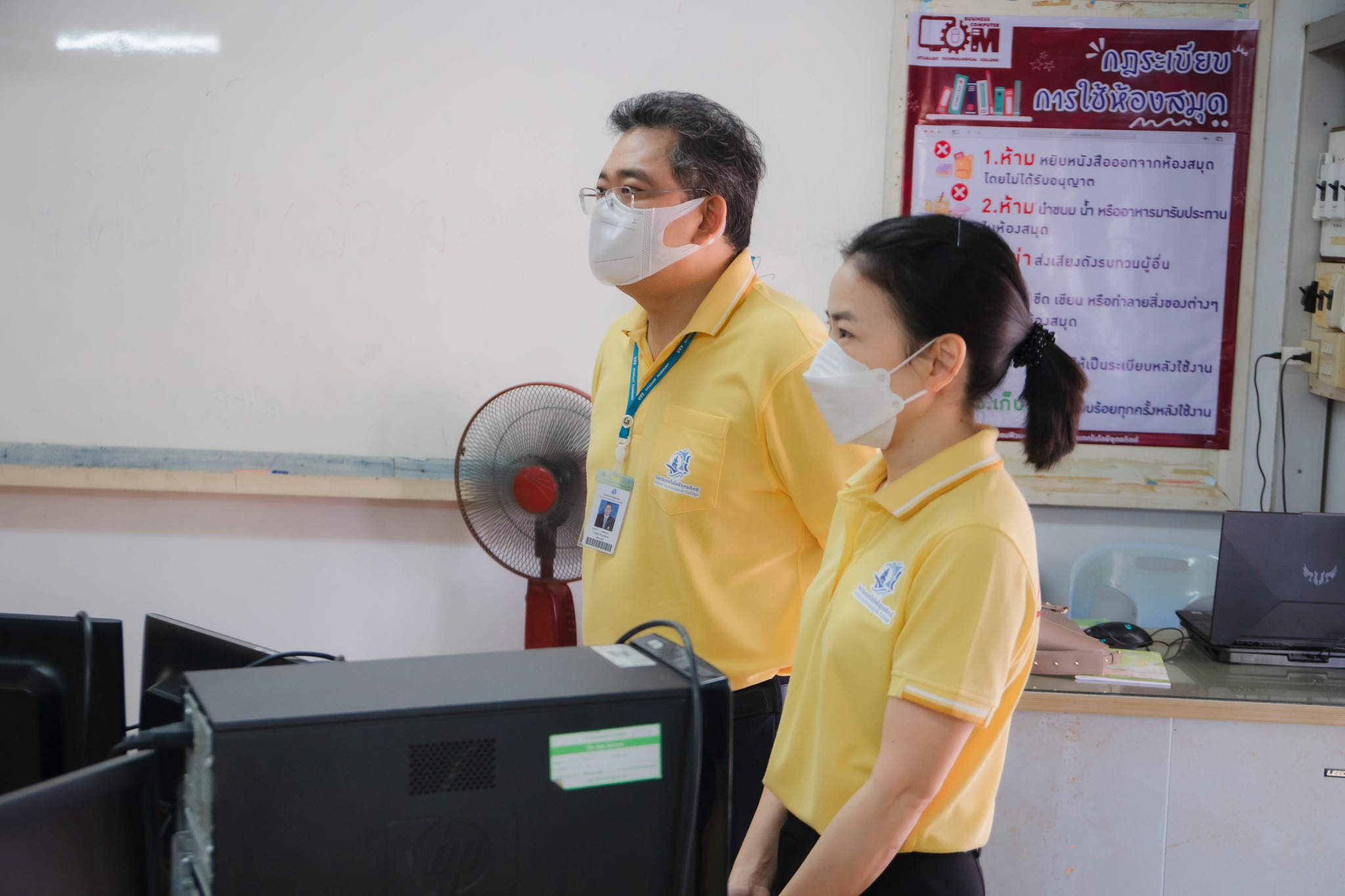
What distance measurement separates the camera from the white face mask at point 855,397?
4.00ft

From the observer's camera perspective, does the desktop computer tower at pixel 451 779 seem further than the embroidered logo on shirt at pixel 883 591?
No

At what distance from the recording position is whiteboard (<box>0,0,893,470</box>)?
281 centimetres

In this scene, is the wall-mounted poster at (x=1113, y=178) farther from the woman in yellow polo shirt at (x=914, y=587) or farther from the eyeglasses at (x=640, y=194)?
the woman in yellow polo shirt at (x=914, y=587)

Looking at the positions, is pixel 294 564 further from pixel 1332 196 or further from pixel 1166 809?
pixel 1332 196

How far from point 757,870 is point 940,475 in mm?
550

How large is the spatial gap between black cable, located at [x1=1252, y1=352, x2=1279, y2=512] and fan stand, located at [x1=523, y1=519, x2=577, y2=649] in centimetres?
195

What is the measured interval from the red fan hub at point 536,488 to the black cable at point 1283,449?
202cm

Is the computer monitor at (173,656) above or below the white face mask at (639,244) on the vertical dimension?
below

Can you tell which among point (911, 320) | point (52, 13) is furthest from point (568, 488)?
point (52, 13)

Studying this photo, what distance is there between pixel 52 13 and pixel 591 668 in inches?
115

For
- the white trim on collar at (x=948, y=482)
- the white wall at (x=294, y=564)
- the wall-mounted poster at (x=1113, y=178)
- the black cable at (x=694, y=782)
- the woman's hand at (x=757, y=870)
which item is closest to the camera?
the black cable at (x=694, y=782)

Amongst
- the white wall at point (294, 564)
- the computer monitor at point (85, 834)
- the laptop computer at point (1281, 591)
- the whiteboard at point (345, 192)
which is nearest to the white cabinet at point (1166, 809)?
the laptop computer at point (1281, 591)

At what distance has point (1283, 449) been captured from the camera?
2.89m

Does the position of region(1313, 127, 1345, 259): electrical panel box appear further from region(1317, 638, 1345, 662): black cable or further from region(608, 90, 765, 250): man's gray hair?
region(608, 90, 765, 250): man's gray hair
